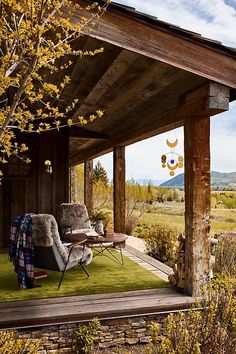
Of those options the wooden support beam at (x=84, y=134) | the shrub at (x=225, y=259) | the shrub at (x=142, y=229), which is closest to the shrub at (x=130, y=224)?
the shrub at (x=142, y=229)

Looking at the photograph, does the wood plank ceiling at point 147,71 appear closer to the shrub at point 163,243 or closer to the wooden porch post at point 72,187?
the shrub at point 163,243

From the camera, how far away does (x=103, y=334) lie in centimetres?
366

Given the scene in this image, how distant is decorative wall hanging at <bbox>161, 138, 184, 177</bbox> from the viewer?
8.41 meters

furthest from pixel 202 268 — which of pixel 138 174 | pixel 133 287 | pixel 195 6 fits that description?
pixel 138 174

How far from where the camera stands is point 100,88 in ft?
15.9

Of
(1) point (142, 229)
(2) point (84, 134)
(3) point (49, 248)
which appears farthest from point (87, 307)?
(1) point (142, 229)

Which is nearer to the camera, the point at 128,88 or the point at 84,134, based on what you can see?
the point at 128,88

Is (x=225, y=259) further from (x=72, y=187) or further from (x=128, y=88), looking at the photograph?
(x=72, y=187)

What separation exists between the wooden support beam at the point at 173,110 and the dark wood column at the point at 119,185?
0.55 m

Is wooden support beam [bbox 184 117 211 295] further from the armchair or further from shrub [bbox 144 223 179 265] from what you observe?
shrub [bbox 144 223 179 265]

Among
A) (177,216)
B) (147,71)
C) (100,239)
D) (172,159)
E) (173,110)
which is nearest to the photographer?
(147,71)

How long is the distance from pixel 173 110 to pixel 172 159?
4.57 meters

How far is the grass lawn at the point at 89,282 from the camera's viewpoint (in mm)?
4234

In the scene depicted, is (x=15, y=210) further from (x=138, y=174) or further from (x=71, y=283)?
(x=138, y=174)
